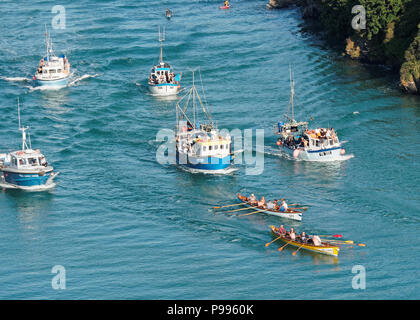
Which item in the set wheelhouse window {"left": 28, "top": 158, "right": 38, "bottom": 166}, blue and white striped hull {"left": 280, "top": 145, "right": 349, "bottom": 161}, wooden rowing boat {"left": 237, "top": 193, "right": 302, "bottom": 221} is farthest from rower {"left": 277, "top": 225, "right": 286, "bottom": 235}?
wheelhouse window {"left": 28, "top": 158, "right": 38, "bottom": 166}

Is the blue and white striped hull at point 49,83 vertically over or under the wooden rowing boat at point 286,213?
over

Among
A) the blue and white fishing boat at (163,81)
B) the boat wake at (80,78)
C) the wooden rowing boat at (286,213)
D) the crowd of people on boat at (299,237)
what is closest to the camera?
the crowd of people on boat at (299,237)

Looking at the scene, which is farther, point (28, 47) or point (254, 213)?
point (28, 47)

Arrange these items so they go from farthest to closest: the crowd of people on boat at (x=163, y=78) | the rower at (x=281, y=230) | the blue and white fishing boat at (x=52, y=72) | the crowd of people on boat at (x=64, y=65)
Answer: the crowd of people on boat at (x=64, y=65) < the blue and white fishing boat at (x=52, y=72) < the crowd of people on boat at (x=163, y=78) < the rower at (x=281, y=230)

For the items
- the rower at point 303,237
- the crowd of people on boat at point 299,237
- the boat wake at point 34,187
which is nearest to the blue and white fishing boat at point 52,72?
the boat wake at point 34,187

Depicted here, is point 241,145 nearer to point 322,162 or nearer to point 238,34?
point 322,162

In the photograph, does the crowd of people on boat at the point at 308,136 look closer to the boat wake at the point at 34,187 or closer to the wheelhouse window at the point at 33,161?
the boat wake at the point at 34,187
